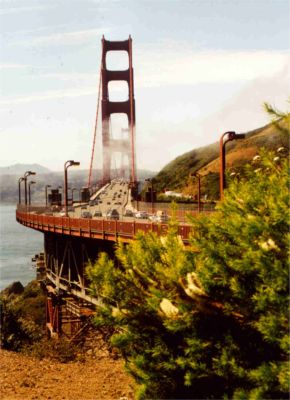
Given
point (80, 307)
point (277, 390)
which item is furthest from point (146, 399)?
point (80, 307)

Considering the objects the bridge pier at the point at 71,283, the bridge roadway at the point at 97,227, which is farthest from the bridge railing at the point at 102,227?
the bridge pier at the point at 71,283

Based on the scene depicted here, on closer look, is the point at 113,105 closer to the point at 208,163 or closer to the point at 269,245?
the point at 208,163

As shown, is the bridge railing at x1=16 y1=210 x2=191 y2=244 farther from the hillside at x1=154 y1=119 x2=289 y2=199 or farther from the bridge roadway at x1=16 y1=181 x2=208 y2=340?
the hillside at x1=154 y1=119 x2=289 y2=199

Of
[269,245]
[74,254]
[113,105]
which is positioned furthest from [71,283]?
[113,105]

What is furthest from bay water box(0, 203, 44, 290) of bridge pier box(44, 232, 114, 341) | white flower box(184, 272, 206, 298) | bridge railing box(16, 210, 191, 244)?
white flower box(184, 272, 206, 298)

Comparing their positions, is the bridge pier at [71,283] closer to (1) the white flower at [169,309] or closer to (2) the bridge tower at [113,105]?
(1) the white flower at [169,309]

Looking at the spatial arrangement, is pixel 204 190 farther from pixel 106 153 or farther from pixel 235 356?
pixel 235 356
